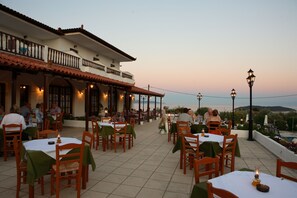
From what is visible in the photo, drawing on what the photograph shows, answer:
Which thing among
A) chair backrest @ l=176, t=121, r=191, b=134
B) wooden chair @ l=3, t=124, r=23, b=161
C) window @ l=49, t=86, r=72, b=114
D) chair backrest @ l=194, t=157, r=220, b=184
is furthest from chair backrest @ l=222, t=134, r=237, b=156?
window @ l=49, t=86, r=72, b=114

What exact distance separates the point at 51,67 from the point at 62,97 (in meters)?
6.04

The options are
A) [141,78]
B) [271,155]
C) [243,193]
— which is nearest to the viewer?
[243,193]

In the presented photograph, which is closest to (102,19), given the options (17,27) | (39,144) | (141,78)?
(17,27)

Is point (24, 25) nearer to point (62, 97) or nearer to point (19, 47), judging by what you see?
point (19, 47)

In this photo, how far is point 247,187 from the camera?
216 cm

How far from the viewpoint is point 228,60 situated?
19422mm

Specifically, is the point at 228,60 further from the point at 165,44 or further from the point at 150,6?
the point at 150,6

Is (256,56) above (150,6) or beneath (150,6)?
beneath

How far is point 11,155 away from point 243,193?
6.65 m

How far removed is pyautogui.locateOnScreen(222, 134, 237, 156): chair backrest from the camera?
4500mm

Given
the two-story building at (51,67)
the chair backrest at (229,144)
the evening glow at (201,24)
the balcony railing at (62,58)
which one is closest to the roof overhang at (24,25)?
the two-story building at (51,67)

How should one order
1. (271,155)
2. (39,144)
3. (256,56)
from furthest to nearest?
1. (256,56)
2. (271,155)
3. (39,144)

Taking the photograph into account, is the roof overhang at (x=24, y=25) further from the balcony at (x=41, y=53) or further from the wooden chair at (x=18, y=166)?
the wooden chair at (x=18, y=166)

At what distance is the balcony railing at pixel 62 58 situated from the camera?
10570 mm
